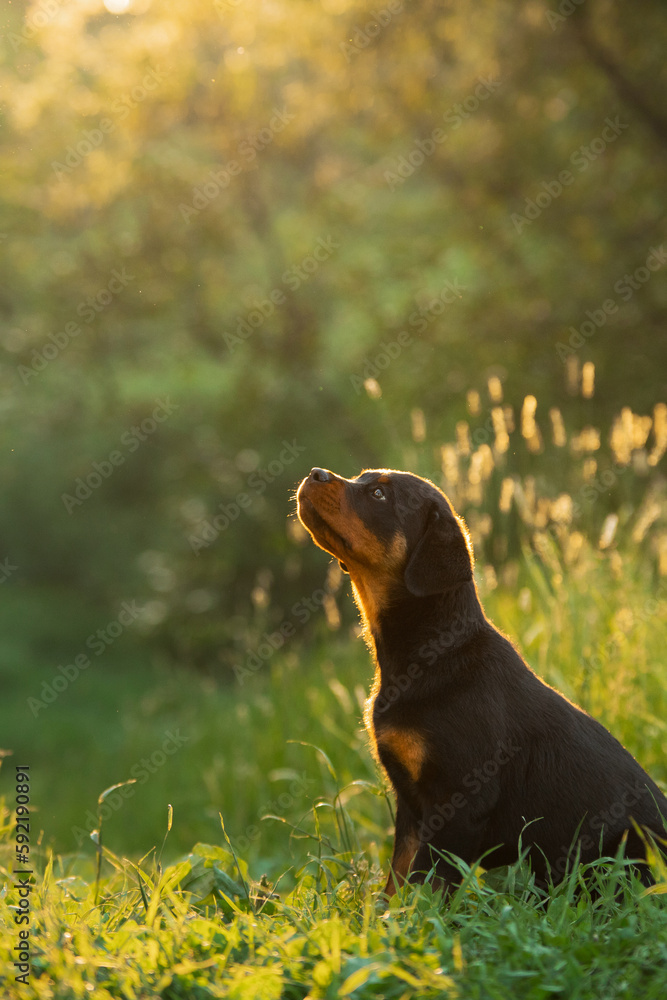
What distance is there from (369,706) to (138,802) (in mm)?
4890

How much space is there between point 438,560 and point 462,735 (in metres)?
0.63

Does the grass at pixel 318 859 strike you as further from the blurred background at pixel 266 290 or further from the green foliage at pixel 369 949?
the blurred background at pixel 266 290

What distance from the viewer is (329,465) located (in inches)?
437

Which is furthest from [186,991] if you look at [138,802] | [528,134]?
[528,134]

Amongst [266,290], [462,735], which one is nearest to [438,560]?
[462,735]

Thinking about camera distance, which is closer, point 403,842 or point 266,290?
point 403,842

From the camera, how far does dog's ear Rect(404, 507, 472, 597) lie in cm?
323

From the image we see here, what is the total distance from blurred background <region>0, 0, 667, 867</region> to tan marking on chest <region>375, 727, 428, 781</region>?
4048 mm

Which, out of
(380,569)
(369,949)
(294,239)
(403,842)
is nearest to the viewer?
(369,949)

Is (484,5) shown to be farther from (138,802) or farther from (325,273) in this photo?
(138,802)

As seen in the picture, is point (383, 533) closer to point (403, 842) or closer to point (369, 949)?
point (403, 842)

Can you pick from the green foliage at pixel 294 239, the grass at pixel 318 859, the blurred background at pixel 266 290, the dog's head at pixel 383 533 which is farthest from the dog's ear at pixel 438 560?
the green foliage at pixel 294 239

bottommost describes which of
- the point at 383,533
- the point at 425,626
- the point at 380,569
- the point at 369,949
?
the point at 369,949

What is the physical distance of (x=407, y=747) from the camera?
302cm
